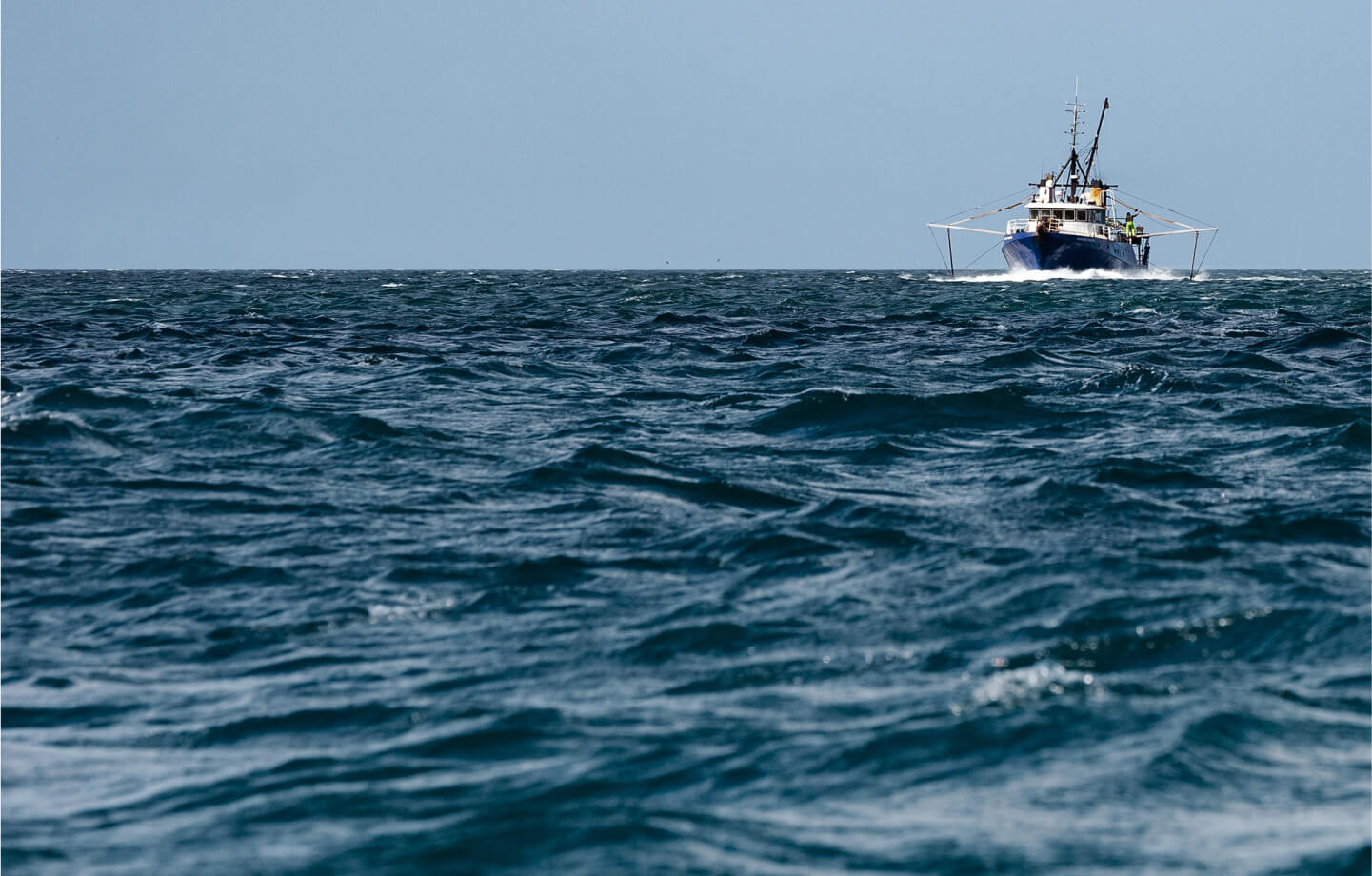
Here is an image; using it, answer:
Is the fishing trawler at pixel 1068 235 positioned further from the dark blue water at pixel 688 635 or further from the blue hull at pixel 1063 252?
the dark blue water at pixel 688 635

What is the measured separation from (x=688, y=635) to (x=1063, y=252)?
80.9 meters

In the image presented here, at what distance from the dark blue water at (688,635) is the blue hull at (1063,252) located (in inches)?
2648

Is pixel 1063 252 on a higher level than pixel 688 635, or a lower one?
higher

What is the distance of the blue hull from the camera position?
84062mm

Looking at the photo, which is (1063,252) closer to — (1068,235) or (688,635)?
(1068,235)

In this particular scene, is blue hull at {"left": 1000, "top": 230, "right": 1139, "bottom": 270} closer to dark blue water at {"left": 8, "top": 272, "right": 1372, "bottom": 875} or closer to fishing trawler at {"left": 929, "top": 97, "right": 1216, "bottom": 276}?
fishing trawler at {"left": 929, "top": 97, "right": 1216, "bottom": 276}

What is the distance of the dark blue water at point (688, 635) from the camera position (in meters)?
5.43

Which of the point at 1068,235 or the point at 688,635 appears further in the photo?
the point at 1068,235

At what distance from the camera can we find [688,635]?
8.12 meters

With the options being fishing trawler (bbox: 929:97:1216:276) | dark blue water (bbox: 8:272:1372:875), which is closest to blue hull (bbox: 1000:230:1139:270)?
fishing trawler (bbox: 929:97:1216:276)

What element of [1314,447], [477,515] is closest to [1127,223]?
[1314,447]

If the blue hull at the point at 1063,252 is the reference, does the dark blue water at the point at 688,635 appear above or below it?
below

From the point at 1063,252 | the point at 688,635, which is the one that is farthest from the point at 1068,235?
the point at 688,635

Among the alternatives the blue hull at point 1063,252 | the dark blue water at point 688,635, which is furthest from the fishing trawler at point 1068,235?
the dark blue water at point 688,635
